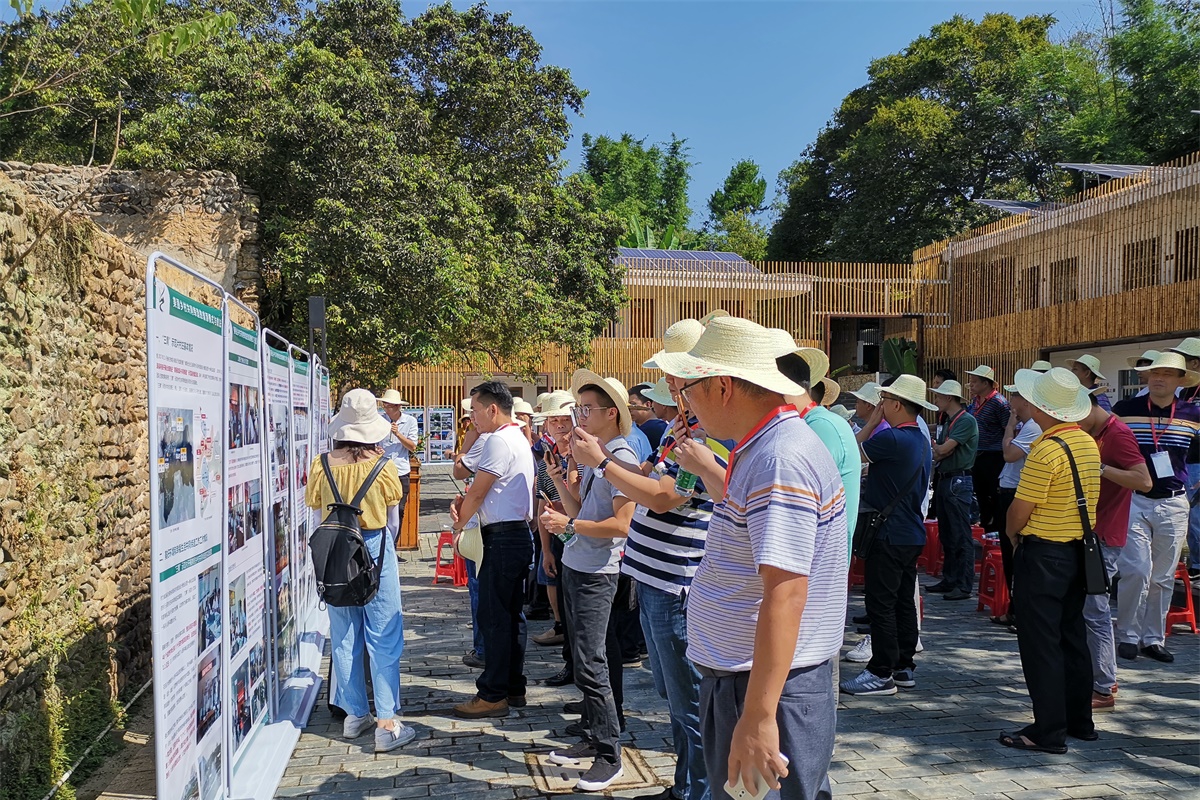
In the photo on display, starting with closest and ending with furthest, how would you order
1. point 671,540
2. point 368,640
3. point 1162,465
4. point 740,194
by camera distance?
point 671,540 < point 368,640 < point 1162,465 < point 740,194

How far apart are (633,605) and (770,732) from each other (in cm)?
270

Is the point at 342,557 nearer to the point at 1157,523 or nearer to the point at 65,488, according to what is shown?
the point at 65,488

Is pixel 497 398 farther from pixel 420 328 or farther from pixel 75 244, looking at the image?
pixel 420 328

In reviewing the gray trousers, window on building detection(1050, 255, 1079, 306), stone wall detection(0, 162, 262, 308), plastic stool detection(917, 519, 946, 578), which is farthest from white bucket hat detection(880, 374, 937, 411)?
window on building detection(1050, 255, 1079, 306)

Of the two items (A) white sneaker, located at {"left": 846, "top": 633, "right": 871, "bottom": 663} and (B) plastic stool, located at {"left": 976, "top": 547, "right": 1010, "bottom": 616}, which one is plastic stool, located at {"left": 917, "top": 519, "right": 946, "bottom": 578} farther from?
(A) white sneaker, located at {"left": 846, "top": 633, "right": 871, "bottom": 663}

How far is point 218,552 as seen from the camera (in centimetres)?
376

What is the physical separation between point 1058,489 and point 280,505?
15.1 feet

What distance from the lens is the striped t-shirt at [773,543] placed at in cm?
239

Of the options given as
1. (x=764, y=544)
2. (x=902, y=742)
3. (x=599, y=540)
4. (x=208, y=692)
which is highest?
(x=764, y=544)

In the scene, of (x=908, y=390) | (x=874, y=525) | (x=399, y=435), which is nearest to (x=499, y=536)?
(x=874, y=525)

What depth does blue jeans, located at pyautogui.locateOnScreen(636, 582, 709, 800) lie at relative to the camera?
380 cm

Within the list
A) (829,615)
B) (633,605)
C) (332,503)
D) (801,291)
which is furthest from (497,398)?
(801,291)

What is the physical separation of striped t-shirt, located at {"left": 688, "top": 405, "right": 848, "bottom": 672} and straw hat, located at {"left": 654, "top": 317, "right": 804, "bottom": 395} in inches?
4.5

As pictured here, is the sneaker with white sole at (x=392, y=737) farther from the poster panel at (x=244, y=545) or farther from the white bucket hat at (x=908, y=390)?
the white bucket hat at (x=908, y=390)
